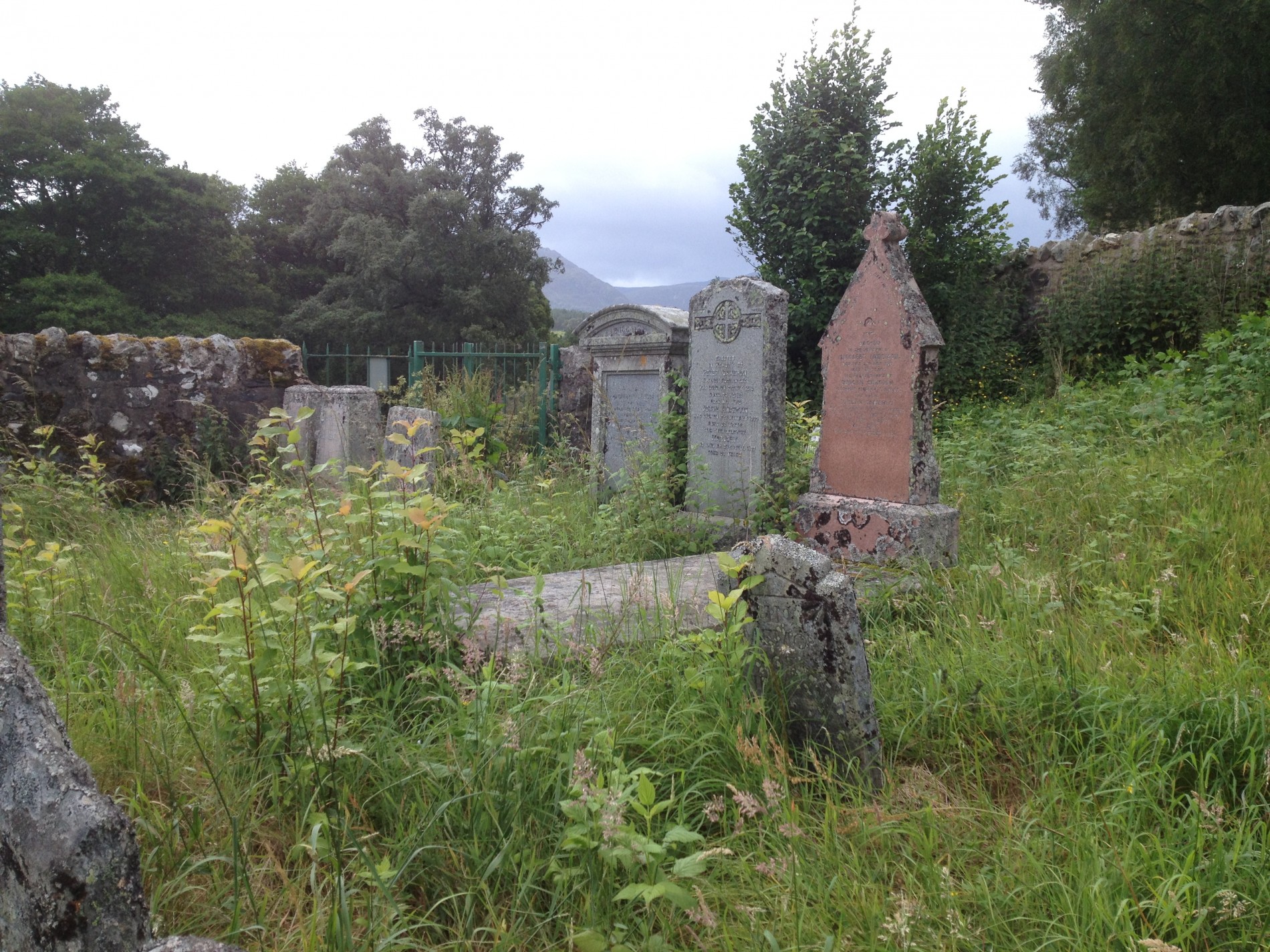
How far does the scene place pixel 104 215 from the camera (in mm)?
22594

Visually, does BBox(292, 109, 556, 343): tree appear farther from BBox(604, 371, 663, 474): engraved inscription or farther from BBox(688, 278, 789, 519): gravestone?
BBox(688, 278, 789, 519): gravestone

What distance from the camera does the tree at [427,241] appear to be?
2519cm

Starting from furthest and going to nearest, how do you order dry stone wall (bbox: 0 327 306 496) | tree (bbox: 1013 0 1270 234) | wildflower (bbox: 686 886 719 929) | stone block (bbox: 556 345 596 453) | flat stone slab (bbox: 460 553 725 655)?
tree (bbox: 1013 0 1270 234)
stone block (bbox: 556 345 596 453)
dry stone wall (bbox: 0 327 306 496)
flat stone slab (bbox: 460 553 725 655)
wildflower (bbox: 686 886 719 929)

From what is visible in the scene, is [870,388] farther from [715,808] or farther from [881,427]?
[715,808]

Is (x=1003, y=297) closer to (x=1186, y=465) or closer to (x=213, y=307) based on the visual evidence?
(x=1186, y=465)

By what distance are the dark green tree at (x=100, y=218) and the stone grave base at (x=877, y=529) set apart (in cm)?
2222

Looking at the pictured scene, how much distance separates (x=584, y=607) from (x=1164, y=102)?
15507mm

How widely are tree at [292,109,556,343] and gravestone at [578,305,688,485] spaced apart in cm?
1899

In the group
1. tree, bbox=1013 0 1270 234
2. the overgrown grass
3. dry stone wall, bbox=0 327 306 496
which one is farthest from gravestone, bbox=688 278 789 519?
tree, bbox=1013 0 1270 234

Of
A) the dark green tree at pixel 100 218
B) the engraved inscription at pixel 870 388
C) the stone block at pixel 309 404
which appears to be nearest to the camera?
the engraved inscription at pixel 870 388

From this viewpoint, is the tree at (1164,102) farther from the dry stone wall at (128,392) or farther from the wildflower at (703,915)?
the wildflower at (703,915)

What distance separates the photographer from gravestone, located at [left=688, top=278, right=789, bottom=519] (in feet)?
18.0

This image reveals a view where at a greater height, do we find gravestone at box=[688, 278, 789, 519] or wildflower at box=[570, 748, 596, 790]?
gravestone at box=[688, 278, 789, 519]

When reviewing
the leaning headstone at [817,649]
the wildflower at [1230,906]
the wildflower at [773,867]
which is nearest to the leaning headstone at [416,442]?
the leaning headstone at [817,649]
